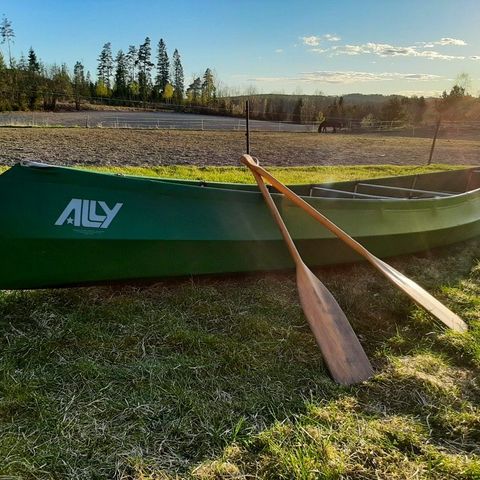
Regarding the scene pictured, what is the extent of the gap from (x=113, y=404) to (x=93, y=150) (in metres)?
11.3

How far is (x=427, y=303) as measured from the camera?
3494 millimetres

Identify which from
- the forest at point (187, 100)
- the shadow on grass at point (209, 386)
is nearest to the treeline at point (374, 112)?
the forest at point (187, 100)

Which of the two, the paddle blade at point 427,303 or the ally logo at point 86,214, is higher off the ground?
the ally logo at point 86,214

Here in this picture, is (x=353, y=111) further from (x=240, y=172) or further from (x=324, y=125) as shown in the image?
(x=240, y=172)

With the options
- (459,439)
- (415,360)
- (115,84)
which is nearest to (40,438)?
(459,439)

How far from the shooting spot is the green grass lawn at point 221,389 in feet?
6.83

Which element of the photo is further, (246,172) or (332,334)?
(246,172)

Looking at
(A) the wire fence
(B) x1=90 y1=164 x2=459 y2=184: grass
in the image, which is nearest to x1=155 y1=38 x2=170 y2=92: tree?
(A) the wire fence

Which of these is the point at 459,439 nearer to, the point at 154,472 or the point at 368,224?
the point at 154,472

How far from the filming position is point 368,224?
426 centimetres

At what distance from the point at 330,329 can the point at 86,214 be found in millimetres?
1924

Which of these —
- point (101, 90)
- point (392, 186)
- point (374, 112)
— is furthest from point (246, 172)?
point (101, 90)

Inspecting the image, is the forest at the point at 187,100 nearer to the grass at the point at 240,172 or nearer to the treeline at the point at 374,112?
the treeline at the point at 374,112

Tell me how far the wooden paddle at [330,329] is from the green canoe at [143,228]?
34 cm
